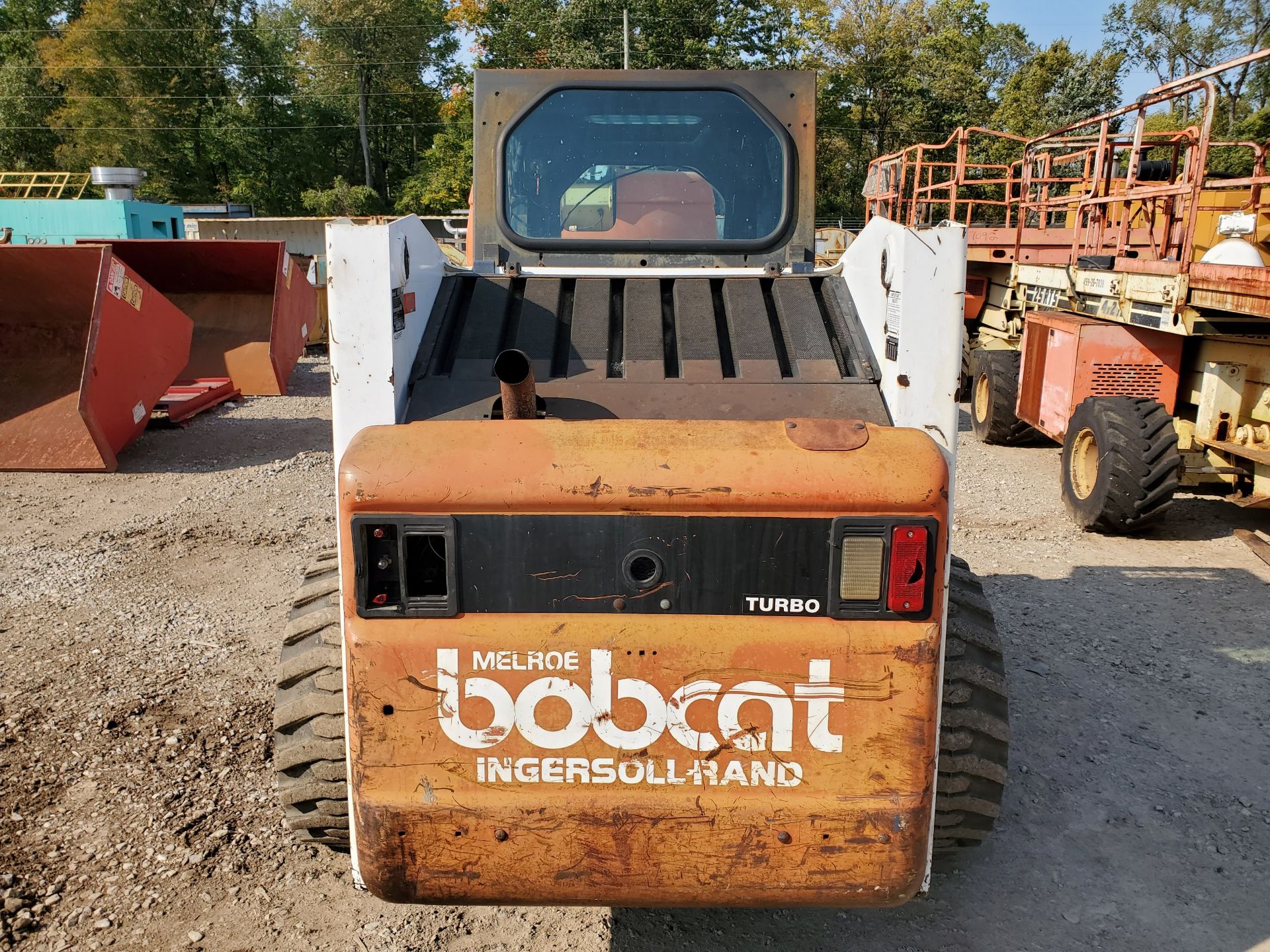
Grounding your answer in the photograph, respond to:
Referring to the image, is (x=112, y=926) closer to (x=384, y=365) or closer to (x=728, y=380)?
(x=384, y=365)

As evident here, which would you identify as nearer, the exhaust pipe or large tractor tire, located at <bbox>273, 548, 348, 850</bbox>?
the exhaust pipe

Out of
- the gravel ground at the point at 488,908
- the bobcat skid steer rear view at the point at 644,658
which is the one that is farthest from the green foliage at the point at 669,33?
the bobcat skid steer rear view at the point at 644,658

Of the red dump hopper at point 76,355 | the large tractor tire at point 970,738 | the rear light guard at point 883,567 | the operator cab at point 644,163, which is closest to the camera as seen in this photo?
the rear light guard at point 883,567

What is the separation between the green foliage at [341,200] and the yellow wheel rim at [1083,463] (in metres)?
35.5

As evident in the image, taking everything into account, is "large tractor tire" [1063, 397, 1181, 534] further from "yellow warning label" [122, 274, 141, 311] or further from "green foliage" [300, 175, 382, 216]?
"green foliage" [300, 175, 382, 216]

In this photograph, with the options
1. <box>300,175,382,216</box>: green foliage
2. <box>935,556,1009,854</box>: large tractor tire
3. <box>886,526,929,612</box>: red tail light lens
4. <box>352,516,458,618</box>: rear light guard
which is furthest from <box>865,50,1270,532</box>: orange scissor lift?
<box>300,175,382,216</box>: green foliage

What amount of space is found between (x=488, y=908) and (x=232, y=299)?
31.2 ft

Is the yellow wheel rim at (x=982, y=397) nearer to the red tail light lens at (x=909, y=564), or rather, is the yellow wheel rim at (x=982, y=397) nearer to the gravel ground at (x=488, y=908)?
the gravel ground at (x=488, y=908)

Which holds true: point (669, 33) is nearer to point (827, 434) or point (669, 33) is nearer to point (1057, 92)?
point (1057, 92)

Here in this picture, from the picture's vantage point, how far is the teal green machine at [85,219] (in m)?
18.4

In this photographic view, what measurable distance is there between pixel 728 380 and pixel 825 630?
87 cm

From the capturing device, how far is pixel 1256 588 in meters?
5.35

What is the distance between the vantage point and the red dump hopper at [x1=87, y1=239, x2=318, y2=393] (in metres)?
10.3

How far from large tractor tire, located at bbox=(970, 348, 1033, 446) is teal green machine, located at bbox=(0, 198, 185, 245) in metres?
16.1
